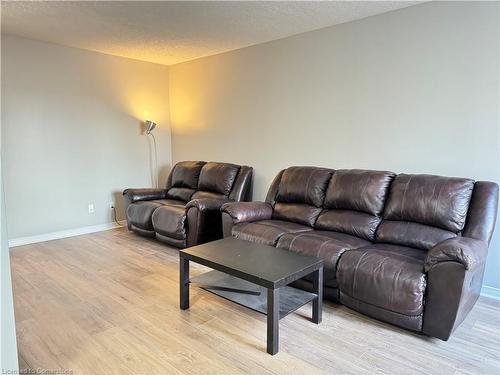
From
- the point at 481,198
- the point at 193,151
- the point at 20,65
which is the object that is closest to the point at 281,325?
the point at 481,198

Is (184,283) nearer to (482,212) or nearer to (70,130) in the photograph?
(482,212)

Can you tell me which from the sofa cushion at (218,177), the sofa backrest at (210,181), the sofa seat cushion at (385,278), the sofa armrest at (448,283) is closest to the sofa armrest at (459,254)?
the sofa armrest at (448,283)

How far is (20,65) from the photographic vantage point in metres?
4.15

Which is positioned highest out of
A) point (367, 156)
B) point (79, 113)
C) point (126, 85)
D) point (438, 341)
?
point (126, 85)

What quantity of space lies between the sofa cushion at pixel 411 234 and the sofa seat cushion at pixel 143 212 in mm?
2471

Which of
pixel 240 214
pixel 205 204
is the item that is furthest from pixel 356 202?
pixel 205 204

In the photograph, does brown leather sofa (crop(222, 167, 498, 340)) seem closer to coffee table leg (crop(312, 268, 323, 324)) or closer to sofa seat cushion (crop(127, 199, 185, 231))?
coffee table leg (crop(312, 268, 323, 324))

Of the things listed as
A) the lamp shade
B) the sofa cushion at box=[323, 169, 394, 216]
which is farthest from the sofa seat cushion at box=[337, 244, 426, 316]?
the lamp shade

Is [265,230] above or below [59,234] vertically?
above

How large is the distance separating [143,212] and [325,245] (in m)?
2.48

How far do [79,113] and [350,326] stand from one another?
4.19 meters

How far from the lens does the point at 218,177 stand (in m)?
4.43

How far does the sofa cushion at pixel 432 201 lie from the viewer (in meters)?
2.62

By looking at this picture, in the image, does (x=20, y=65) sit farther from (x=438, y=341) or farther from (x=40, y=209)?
(x=438, y=341)
